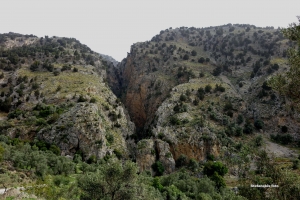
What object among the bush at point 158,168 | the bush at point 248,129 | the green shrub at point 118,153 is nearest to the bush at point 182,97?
the bush at point 248,129

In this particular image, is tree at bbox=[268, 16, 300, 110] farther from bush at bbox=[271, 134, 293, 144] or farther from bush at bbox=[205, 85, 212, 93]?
bush at bbox=[205, 85, 212, 93]

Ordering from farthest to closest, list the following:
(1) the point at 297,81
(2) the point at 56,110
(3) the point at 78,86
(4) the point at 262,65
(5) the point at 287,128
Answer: (4) the point at 262,65
(3) the point at 78,86
(5) the point at 287,128
(2) the point at 56,110
(1) the point at 297,81

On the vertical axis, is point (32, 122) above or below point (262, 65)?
below

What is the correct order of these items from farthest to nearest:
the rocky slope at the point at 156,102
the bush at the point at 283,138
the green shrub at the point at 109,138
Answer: the bush at the point at 283,138 → the green shrub at the point at 109,138 → the rocky slope at the point at 156,102

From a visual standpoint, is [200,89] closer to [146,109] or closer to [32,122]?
[146,109]

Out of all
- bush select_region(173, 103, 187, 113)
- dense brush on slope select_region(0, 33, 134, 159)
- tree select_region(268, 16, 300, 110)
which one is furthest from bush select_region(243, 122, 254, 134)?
tree select_region(268, 16, 300, 110)

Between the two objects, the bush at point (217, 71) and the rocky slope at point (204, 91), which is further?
the bush at point (217, 71)

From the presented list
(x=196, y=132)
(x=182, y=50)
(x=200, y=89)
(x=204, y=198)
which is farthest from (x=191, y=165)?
(x=182, y=50)

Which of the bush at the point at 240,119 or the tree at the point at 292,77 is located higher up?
the tree at the point at 292,77

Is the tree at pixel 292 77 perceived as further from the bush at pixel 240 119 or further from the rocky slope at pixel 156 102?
the bush at pixel 240 119

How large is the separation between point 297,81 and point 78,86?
6710 cm

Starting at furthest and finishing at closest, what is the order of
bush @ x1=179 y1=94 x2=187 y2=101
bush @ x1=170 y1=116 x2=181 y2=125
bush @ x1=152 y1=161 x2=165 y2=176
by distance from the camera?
bush @ x1=179 y1=94 x2=187 y2=101, bush @ x1=170 y1=116 x2=181 y2=125, bush @ x1=152 y1=161 x2=165 y2=176

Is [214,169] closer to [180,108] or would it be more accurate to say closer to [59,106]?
[180,108]

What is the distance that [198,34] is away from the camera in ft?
508
